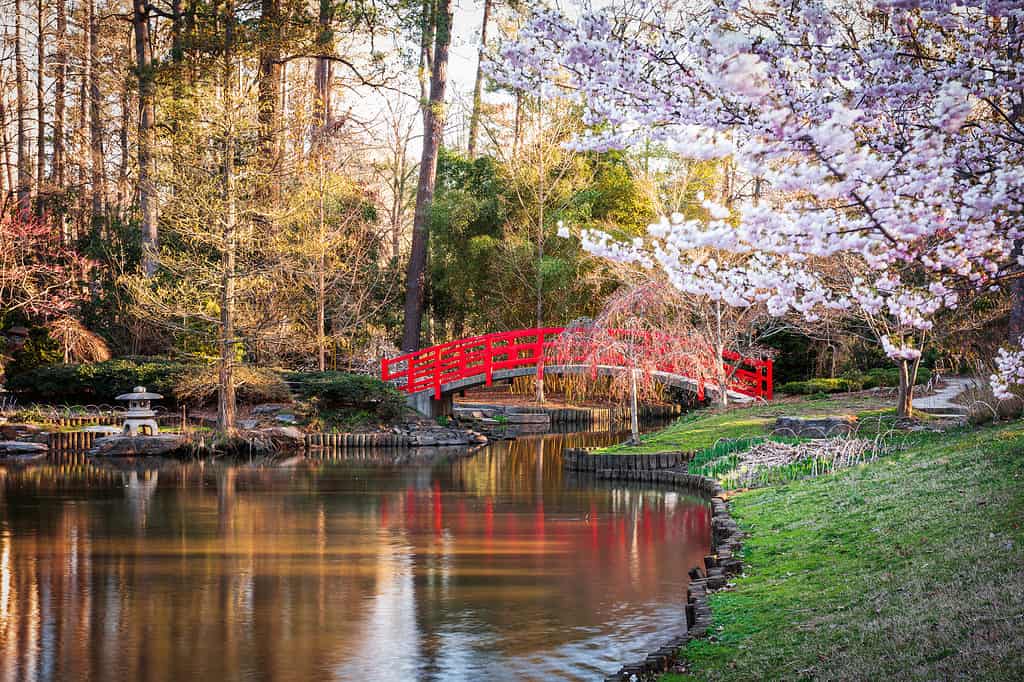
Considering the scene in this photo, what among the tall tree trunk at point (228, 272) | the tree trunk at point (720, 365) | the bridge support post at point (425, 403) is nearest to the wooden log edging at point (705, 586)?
the tree trunk at point (720, 365)

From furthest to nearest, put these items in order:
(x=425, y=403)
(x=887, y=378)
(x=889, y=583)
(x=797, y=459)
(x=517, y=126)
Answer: (x=517, y=126) < (x=425, y=403) < (x=887, y=378) < (x=797, y=459) < (x=889, y=583)

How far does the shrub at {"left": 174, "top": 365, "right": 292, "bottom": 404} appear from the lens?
803 inches

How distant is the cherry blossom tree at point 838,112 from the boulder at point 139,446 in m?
15.5

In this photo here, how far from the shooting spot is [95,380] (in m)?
22.5

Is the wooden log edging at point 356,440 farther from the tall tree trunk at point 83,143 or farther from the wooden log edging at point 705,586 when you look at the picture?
the tall tree trunk at point 83,143

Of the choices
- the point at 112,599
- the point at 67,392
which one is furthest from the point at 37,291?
the point at 112,599

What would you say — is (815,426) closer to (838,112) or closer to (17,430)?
(838,112)

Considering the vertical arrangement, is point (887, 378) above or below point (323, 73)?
below

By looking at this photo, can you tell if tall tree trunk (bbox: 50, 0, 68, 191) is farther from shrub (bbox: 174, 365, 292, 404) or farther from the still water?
the still water

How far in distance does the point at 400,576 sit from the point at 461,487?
246 inches

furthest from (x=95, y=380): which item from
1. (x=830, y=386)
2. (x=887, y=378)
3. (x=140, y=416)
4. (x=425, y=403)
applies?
(x=887, y=378)

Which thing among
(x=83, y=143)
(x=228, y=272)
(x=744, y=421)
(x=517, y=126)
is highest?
(x=517, y=126)

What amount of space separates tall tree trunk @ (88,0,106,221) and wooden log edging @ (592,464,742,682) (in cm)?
2085

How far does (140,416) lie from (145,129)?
22.7 ft
